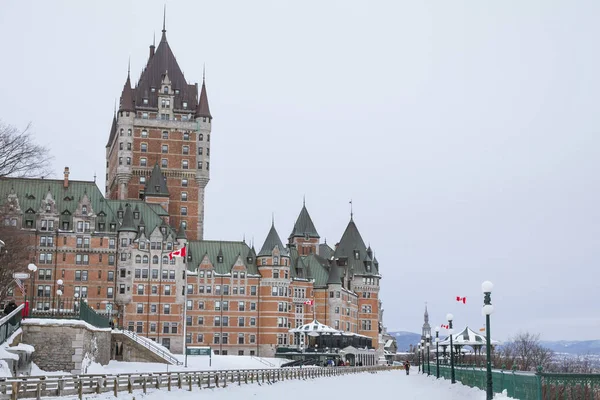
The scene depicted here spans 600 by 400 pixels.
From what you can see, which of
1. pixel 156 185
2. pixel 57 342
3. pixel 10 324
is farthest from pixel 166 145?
pixel 10 324

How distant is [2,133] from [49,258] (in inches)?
2474

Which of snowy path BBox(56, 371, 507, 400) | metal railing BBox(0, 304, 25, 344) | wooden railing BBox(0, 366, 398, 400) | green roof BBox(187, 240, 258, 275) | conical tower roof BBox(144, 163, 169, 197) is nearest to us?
wooden railing BBox(0, 366, 398, 400)

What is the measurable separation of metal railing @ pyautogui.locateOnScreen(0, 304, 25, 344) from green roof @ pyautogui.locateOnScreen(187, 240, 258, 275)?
239ft

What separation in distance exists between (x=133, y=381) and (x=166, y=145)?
9613 centimetres

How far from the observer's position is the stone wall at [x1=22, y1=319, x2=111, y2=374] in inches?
2249

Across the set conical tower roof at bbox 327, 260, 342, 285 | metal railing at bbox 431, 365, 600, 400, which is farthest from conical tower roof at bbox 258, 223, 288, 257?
metal railing at bbox 431, 365, 600, 400

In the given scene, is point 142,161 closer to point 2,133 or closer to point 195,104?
point 195,104

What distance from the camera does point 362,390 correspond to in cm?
6406

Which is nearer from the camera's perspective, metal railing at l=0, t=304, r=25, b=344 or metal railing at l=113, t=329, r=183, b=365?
metal railing at l=0, t=304, r=25, b=344

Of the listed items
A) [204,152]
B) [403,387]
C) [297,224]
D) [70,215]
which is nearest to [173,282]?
[70,215]

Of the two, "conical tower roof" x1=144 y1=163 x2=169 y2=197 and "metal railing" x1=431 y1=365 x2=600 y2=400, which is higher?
"conical tower roof" x1=144 y1=163 x2=169 y2=197

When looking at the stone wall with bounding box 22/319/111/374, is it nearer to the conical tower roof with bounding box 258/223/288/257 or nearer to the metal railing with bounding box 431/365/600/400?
the metal railing with bounding box 431/365/600/400

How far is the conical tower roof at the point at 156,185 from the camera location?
437 feet

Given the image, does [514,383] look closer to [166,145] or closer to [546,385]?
[546,385]
